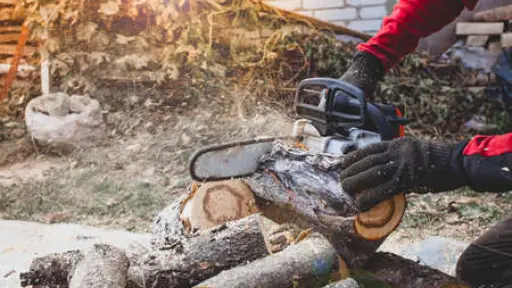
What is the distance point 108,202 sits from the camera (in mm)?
4020

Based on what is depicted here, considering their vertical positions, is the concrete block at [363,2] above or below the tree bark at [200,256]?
above

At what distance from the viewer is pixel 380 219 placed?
199 centimetres

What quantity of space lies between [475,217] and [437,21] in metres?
1.69

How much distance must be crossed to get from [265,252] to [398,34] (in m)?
1.10

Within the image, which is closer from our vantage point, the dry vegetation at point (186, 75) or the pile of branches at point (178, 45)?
the dry vegetation at point (186, 75)

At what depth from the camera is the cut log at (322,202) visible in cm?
195

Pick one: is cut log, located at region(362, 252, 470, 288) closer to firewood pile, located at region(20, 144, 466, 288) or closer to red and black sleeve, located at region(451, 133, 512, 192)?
firewood pile, located at region(20, 144, 466, 288)

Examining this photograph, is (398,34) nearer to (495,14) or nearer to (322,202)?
(322,202)

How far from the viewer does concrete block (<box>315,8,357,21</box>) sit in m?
5.24

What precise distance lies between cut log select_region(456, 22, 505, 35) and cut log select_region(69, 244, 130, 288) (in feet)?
13.5

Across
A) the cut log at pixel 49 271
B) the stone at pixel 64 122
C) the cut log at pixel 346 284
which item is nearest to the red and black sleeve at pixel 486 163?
the cut log at pixel 346 284

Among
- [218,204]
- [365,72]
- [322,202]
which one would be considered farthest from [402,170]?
[218,204]

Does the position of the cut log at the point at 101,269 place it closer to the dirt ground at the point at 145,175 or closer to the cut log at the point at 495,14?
the dirt ground at the point at 145,175

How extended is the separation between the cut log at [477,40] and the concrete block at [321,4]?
1.23 metres
